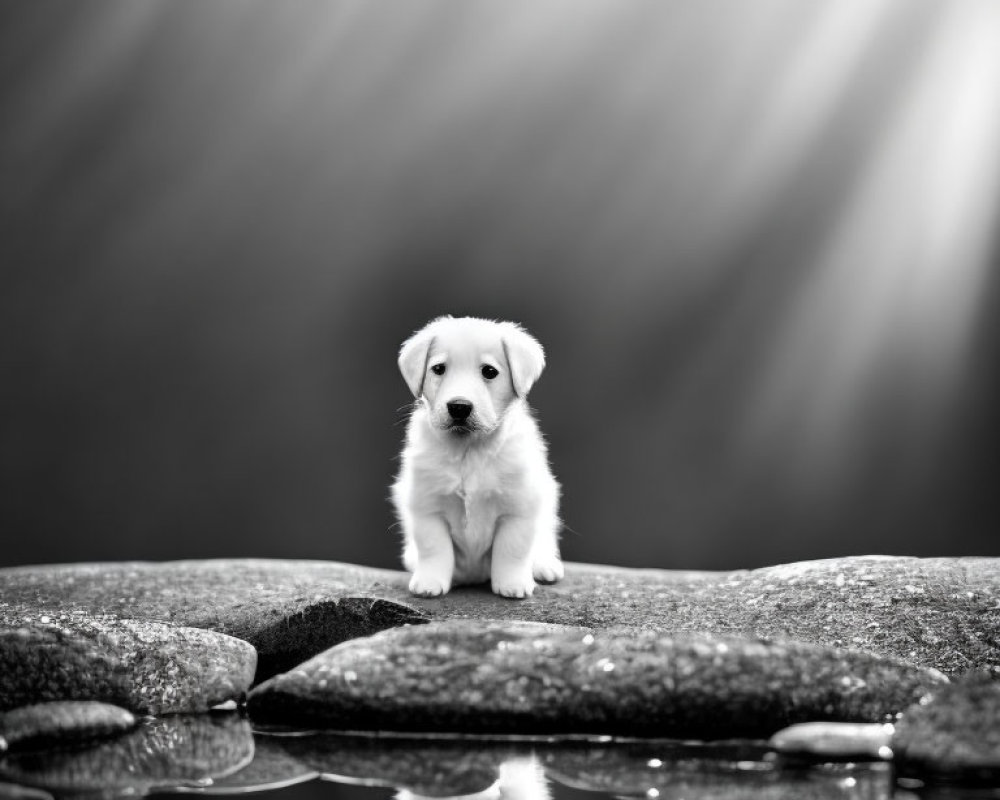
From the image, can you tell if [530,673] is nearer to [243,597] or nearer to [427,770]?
[427,770]

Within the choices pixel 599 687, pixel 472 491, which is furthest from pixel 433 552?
pixel 599 687

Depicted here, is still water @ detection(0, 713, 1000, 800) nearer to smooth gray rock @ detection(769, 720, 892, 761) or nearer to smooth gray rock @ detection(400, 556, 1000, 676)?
smooth gray rock @ detection(769, 720, 892, 761)

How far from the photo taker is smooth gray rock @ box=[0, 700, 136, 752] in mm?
3479

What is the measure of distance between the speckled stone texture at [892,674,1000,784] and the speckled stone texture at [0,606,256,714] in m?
2.18

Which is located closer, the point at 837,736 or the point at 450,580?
the point at 837,736

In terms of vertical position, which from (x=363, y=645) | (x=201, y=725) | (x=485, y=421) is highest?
(x=485, y=421)

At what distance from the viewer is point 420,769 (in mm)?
3234

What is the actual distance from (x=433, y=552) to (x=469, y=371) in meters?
0.80

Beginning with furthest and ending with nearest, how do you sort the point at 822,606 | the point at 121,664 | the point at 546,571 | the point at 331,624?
the point at 546,571, the point at 822,606, the point at 331,624, the point at 121,664

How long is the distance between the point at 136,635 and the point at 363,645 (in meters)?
0.82

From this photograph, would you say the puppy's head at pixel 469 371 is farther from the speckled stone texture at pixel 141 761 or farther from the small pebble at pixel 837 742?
the small pebble at pixel 837 742

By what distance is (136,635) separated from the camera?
4168 mm

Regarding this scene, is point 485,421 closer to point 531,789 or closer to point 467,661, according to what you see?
point 467,661

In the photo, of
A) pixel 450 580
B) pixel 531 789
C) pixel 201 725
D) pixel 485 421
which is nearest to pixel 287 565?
pixel 450 580
